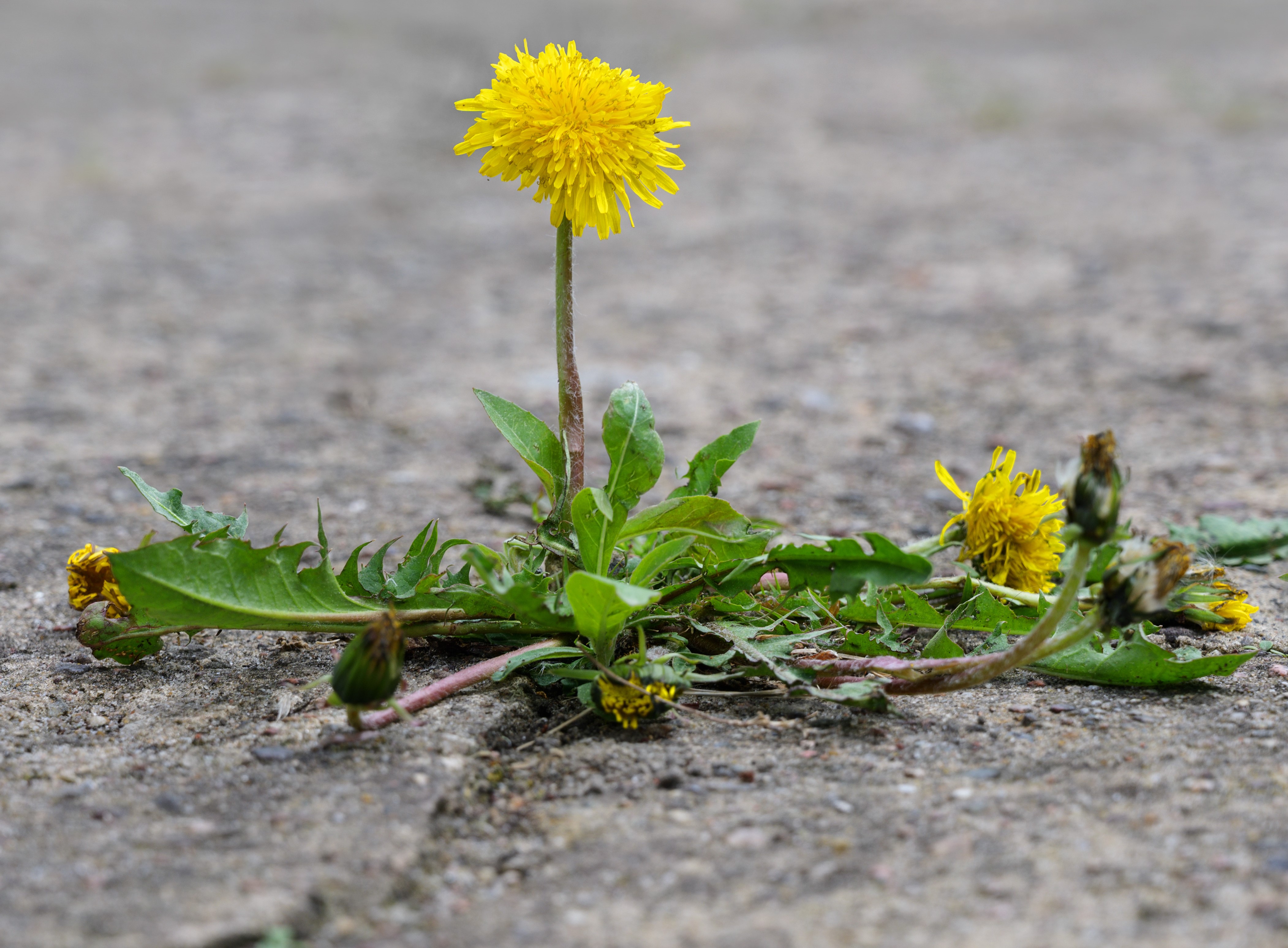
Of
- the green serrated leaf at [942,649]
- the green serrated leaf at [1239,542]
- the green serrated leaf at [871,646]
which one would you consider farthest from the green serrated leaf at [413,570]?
the green serrated leaf at [1239,542]

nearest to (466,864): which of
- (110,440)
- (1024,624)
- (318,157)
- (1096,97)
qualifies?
(1024,624)

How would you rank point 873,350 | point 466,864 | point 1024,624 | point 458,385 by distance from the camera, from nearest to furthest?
point 466,864 < point 1024,624 < point 458,385 < point 873,350

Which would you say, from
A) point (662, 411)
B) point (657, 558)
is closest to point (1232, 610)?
point (657, 558)

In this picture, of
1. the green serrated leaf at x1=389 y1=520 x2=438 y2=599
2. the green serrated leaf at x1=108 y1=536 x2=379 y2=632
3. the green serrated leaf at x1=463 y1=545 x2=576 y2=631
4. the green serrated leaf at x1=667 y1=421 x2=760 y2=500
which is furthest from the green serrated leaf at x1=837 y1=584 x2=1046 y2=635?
the green serrated leaf at x1=108 y1=536 x2=379 y2=632

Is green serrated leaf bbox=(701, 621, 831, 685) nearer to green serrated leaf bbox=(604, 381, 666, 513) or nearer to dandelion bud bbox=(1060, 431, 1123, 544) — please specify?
green serrated leaf bbox=(604, 381, 666, 513)

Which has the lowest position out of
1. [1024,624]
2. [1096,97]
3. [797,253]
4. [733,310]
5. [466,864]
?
[466,864]

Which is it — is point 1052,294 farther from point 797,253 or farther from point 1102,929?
point 1102,929

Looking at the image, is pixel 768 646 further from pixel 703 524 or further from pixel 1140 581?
pixel 1140 581
